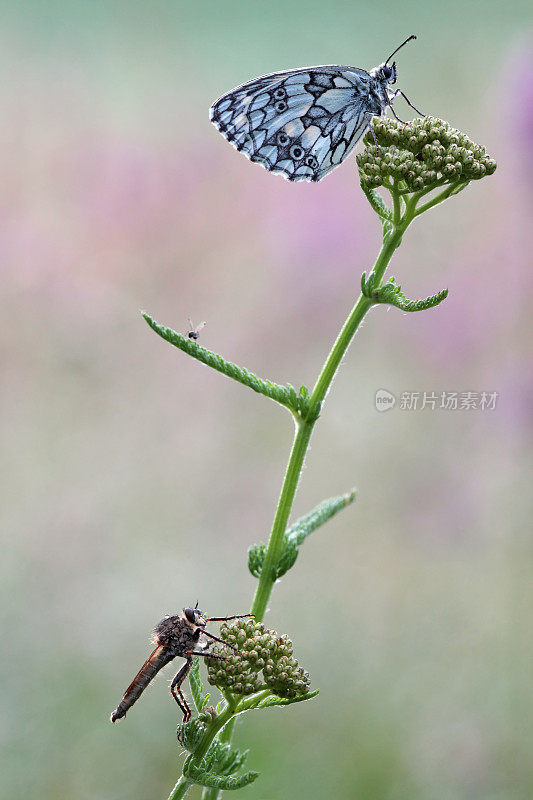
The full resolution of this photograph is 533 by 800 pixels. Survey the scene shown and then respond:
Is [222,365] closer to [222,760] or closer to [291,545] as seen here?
[291,545]

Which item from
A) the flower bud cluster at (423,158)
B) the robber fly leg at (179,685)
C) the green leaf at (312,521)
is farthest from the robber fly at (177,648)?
the flower bud cluster at (423,158)

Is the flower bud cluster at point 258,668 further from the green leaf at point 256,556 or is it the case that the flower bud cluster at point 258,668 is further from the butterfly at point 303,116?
the butterfly at point 303,116

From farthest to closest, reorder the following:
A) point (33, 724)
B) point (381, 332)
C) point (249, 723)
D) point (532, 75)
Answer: point (381, 332)
point (532, 75)
point (249, 723)
point (33, 724)

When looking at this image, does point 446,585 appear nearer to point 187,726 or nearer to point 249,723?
point 249,723

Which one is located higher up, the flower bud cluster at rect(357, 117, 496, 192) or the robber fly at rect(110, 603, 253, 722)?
the flower bud cluster at rect(357, 117, 496, 192)

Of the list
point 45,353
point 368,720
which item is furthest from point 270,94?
point 368,720

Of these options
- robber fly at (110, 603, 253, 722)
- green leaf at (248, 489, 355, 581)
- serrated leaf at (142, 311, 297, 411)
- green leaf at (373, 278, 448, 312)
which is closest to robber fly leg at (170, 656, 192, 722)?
robber fly at (110, 603, 253, 722)

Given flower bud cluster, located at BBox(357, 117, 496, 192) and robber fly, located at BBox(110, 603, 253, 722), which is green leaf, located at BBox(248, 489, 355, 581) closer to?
robber fly, located at BBox(110, 603, 253, 722)

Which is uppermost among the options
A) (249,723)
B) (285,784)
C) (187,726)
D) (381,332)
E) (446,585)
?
(381,332)
